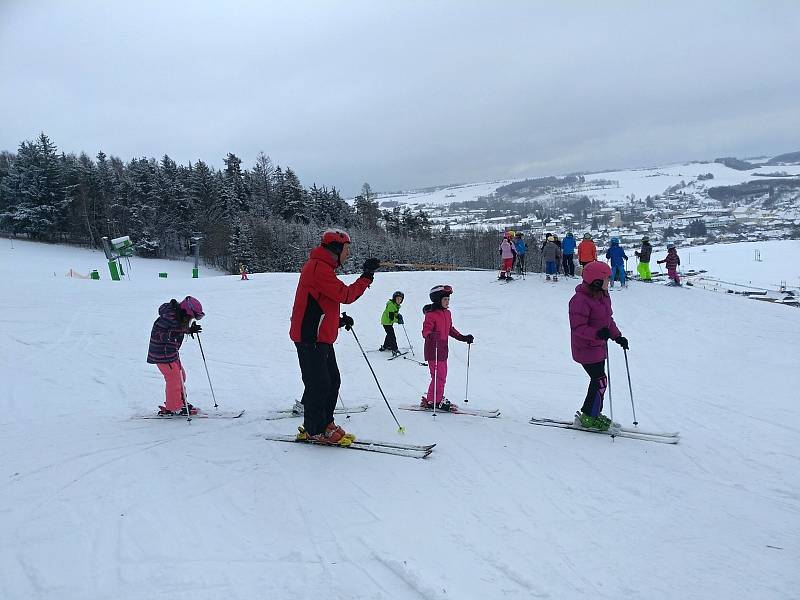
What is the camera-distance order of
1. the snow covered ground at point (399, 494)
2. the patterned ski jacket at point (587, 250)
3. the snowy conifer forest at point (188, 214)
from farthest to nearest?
the snowy conifer forest at point (188, 214)
the patterned ski jacket at point (587, 250)
the snow covered ground at point (399, 494)

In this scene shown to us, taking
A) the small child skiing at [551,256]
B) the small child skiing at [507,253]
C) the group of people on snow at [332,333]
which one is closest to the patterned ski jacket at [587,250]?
the small child skiing at [551,256]

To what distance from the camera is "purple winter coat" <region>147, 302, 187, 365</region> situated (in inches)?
253

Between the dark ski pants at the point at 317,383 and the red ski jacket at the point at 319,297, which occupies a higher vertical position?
the red ski jacket at the point at 319,297

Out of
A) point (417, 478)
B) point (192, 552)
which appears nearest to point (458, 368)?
point (417, 478)

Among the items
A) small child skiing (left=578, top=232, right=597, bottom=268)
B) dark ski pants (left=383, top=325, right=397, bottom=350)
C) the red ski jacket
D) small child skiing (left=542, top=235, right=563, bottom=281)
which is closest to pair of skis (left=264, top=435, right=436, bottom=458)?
the red ski jacket

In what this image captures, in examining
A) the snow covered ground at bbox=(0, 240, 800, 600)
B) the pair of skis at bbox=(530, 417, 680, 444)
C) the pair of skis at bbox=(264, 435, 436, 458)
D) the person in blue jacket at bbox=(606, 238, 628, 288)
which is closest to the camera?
the snow covered ground at bbox=(0, 240, 800, 600)

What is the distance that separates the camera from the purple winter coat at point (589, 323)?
5.97 metres

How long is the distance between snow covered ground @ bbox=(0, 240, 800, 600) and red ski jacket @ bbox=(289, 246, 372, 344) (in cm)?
127

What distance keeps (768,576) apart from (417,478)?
2662 mm

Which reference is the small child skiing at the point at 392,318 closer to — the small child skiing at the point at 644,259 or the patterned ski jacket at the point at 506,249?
the patterned ski jacket at the point at 506,249

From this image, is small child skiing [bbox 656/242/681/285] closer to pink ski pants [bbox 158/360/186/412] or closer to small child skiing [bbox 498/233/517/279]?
small child skiing [bbox 498/233/517/279]

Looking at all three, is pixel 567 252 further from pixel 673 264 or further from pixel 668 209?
pixel 668 209

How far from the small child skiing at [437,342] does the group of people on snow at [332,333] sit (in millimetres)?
15

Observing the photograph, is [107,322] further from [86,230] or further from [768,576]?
[86,230]
